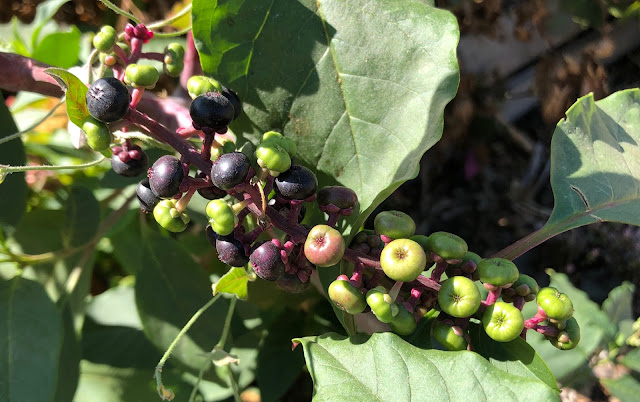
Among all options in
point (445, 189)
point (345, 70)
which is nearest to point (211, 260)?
point (345, 70)

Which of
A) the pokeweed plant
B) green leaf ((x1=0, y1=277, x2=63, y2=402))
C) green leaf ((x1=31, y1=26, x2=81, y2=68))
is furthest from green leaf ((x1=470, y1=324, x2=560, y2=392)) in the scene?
green leaf ((x1=31, y1=26, x2=81, y2=68))

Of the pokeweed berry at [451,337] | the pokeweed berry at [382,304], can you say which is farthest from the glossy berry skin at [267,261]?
the pokeweed berry at [451,337]

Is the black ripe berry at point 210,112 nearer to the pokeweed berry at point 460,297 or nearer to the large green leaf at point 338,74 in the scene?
the large green leaf at point 338,74

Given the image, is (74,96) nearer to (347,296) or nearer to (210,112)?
(210,112)

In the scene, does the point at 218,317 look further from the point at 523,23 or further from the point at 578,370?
the point at 523,23

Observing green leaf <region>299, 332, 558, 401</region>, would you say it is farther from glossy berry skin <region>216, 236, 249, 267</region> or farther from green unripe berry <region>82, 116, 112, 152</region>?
green unripe berry <region>82, 116, 112, 152</region>

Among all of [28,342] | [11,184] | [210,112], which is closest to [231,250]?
[210,112]
